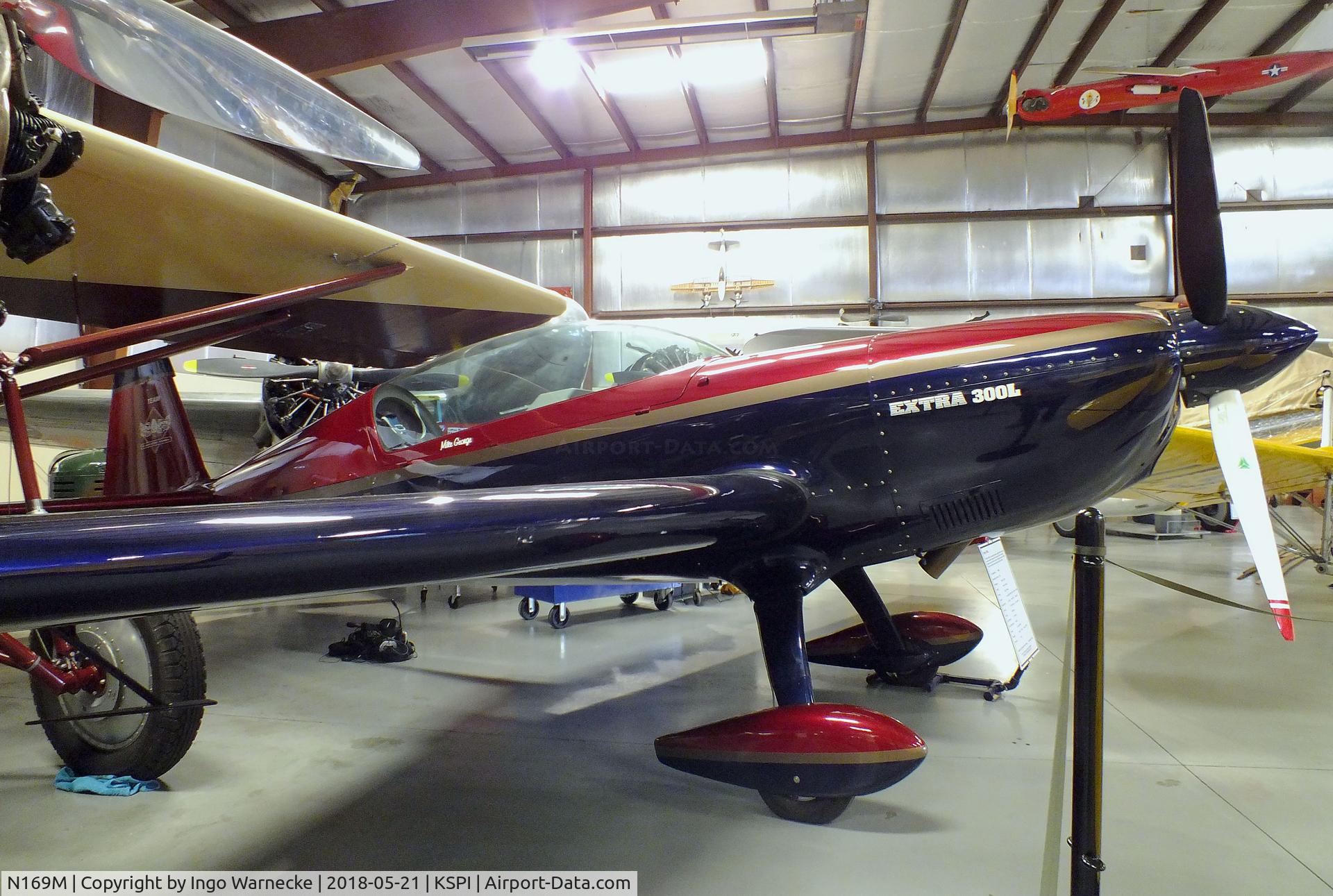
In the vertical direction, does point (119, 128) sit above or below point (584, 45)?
below

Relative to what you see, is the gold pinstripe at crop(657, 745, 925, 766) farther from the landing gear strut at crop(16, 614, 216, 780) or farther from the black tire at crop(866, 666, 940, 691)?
the landing gear strut at crop(16, 614, 216, 780)

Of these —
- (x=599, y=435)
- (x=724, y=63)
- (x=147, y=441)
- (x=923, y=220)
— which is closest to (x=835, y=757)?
(x=599, y=435)

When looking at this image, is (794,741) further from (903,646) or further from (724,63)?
(724,63)

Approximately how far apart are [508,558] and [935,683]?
250 centimetres

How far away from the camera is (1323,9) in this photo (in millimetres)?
9156

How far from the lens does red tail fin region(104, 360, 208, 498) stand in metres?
3.04

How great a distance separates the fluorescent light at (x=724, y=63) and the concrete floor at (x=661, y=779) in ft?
29.2

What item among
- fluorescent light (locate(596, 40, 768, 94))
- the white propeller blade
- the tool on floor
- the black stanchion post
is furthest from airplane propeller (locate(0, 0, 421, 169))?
fluorescent light (locate(596, 40, 768, 94))

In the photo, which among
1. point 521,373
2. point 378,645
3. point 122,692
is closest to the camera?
point 122,692

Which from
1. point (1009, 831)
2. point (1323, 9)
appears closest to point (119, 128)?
point (1009, 831)

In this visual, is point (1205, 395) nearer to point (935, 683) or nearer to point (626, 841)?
point (935, 683)

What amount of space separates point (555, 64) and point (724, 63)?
245cm

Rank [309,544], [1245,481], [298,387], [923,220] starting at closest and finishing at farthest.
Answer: [309,544] < [1245,481] < [298,387] < [923,220]

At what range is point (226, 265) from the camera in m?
2.93
